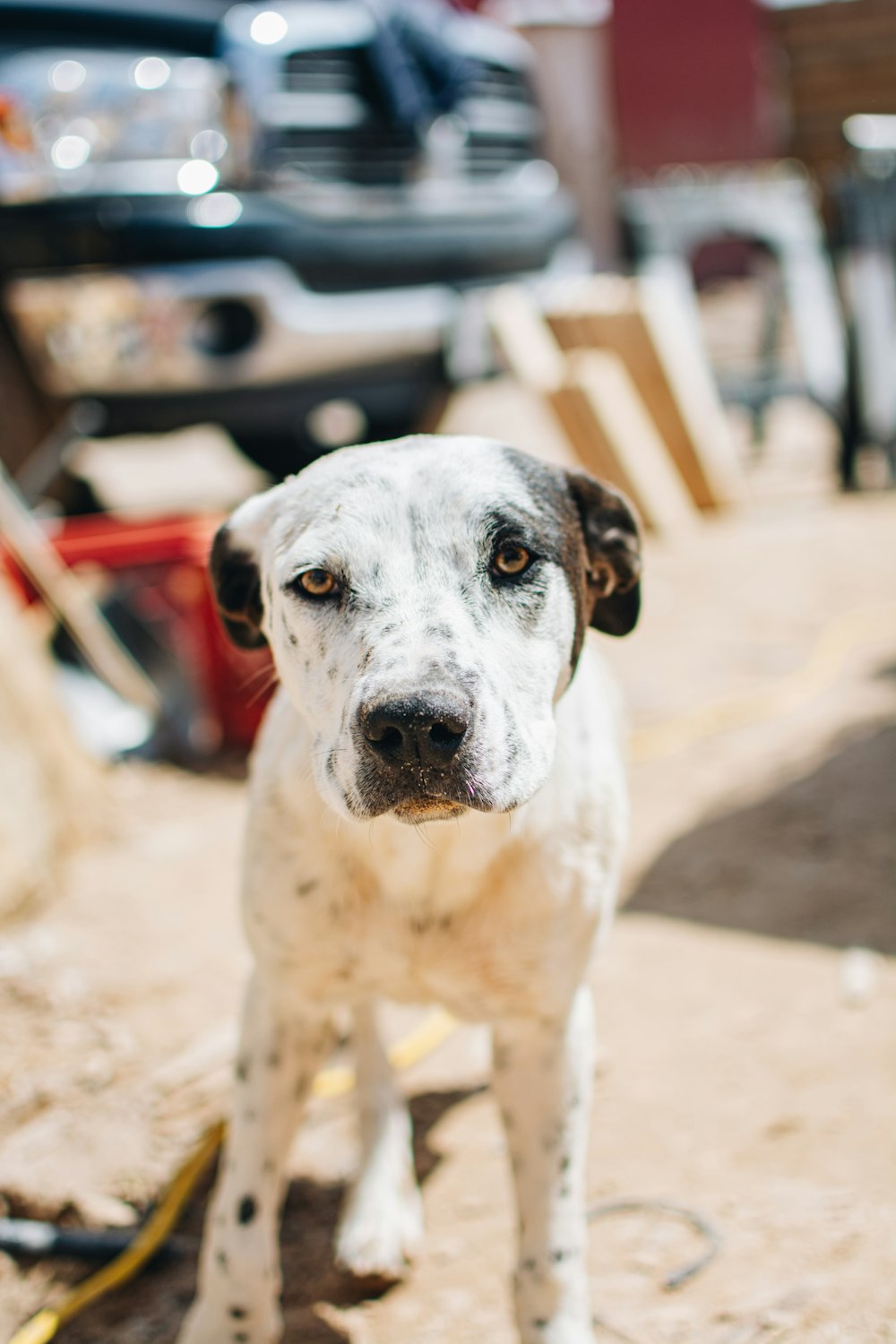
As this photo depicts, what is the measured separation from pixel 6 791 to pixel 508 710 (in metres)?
2.52

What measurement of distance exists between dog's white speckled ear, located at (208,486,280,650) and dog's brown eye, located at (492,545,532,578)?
0.50m

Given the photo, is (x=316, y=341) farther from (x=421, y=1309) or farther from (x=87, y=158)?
(x=421, y=1309)

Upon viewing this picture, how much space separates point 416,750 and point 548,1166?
913 millimetres

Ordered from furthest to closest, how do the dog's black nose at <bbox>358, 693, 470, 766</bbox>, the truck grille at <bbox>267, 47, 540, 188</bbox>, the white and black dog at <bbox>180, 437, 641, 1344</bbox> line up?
the truck grille at <bbox>267, 47, 540, 188</bbox> → the white and black dog at <bbox>180, 437, 641, 1344</bbox> → the dog's black nose at <bbox>358, 693, 470, 766</bbox>

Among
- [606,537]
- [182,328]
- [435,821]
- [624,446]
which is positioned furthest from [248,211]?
[435,821]

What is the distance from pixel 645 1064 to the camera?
3270 mm

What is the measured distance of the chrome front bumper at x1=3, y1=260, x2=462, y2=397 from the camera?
6.09m

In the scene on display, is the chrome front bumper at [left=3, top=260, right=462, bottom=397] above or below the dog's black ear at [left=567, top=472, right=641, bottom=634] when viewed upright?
below

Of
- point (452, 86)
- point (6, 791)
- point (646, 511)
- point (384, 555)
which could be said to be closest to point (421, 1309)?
point (384, 555)

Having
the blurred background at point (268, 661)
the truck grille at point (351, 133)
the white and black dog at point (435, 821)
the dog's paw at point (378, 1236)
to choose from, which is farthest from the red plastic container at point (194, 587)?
the white and black dog at point (435, 821)

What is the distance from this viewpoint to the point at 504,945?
2.24m

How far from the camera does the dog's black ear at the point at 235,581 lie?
8.08ft

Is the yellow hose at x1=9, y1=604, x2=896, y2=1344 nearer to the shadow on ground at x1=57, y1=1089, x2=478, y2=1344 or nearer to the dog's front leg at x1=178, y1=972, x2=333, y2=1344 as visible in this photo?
the shadow on ground at x1=57, y1=1089, x2=478, y2=1344

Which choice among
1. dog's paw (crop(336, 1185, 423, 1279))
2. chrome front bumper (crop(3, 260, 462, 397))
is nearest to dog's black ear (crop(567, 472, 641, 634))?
dog's paw (crop(336, 1185, 423, 1279))
